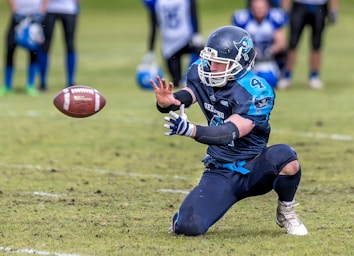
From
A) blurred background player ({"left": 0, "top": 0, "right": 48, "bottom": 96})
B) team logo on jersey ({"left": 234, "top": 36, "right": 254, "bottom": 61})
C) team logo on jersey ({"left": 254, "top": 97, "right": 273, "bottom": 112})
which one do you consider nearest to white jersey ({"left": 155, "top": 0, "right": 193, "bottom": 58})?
blurred background player ({"left": 0, "top": 0, "right": 48, "bottom": 96})

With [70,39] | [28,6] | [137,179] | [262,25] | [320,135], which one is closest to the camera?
[137,179]

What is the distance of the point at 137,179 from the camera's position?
25.2ft

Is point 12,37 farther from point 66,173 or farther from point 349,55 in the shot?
point 349,55

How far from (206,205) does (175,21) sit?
924 cm

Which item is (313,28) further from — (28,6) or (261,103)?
(261,103)

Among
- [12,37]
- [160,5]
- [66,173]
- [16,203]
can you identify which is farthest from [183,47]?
[16,203]

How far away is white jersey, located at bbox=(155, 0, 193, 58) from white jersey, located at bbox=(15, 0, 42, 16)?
191 cm

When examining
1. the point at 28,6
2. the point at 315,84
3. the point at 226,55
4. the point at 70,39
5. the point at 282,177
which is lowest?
the point at 315,84

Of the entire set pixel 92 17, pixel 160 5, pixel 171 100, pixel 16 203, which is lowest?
pixel 92 17

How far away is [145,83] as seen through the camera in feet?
47.0

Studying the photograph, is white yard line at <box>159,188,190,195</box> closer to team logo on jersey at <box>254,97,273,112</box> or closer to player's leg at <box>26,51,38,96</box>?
team logo on jersey at <box>254,97,273,112</box>

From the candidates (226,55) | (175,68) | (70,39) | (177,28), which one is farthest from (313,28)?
(226,55)

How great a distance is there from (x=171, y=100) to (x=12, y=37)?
8.66m

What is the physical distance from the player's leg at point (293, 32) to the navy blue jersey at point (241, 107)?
8741mm
